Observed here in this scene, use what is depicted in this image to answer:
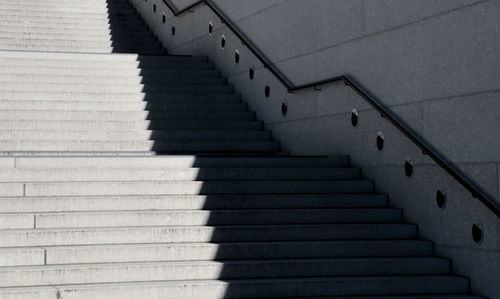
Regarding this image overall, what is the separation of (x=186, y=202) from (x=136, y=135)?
2287 mm

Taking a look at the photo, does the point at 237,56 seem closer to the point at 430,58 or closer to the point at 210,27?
the point at 210,27

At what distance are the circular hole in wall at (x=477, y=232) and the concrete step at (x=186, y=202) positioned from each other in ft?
4.52

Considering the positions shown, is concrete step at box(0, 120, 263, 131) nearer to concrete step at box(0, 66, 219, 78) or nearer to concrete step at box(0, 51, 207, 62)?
concrete step at box(0, 66, 219, 78)

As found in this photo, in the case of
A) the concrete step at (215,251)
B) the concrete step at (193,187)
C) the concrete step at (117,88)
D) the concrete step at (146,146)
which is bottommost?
the concrete step at (215,251)

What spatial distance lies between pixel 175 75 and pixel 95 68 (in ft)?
3.70

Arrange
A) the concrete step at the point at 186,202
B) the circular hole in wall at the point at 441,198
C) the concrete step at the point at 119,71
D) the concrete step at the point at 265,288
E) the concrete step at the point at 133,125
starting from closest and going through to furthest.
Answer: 1. the concrete step at the point at 265,288
2. the concrete step at the point at 186,202
3. the circular hole in wall at the point at 441,198
4. the concrete step at the point at 133,125
5. the concrete step at the point at 119,71

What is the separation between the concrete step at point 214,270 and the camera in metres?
6.43

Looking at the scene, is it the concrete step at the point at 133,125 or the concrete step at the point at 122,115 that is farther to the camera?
the concrete step at the point at 122,115

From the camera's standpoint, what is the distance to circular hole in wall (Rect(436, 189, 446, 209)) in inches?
296

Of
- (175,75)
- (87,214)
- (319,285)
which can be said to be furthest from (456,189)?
(175,75)

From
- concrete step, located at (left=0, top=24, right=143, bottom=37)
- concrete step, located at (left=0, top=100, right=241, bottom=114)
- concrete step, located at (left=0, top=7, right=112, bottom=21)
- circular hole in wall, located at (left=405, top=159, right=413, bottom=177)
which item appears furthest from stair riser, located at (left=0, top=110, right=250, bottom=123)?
concrete step, located at (left=0, top=7, right=112, bottom=21)

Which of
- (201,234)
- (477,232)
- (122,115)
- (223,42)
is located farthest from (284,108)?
(477,232)

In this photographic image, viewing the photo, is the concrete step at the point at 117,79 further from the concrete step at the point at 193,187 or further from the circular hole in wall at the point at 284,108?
the concrete step at the point at 193,187

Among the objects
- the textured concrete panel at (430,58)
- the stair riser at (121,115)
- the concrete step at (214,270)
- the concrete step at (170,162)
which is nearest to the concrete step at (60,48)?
the stair riser at (121,115)
